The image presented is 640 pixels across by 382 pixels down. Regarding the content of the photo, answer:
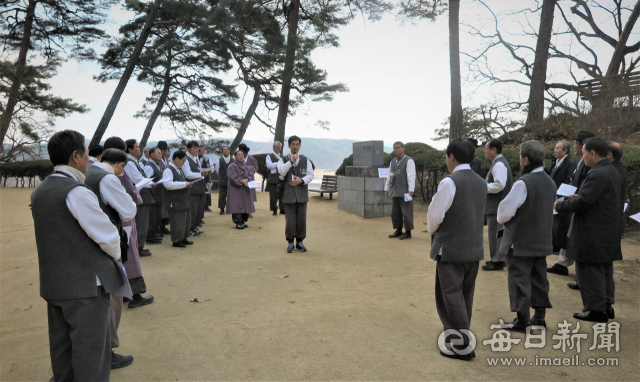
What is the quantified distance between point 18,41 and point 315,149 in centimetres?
6370

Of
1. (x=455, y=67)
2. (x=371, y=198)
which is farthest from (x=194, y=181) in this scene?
(x=455, y=67)

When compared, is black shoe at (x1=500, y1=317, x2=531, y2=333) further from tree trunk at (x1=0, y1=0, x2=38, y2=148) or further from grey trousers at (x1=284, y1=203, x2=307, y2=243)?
tree trunk at (x1=0, y1=0, x2=38, y2=148)

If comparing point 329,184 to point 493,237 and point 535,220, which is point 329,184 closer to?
point 493,237

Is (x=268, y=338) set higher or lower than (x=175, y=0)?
lower

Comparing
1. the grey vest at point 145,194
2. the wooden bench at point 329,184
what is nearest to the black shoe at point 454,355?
the grey vest at point 145,194

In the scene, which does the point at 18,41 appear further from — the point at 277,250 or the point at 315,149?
the point at 315,149

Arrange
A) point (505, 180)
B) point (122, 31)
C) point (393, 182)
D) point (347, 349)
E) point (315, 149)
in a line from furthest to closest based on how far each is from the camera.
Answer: point (315, 149) → point (122, 31) → point (393, 182) → point (505, 180) → point (347, 349)

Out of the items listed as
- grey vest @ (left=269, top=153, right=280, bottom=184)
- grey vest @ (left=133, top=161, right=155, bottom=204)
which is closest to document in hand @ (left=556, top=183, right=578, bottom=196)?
grey vest @ (left=133, top=161, right=155, bottom=204)

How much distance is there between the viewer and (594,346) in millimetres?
3381

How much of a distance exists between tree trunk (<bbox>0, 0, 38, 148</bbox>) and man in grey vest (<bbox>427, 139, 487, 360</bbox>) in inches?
769

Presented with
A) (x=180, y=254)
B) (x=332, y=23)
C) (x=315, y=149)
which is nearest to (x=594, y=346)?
(x=180, y=254)

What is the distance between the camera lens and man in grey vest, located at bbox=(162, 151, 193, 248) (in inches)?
278

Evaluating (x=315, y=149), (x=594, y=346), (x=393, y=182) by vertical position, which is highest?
(x=315, y=149)

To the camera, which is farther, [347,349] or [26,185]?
[26,185]
